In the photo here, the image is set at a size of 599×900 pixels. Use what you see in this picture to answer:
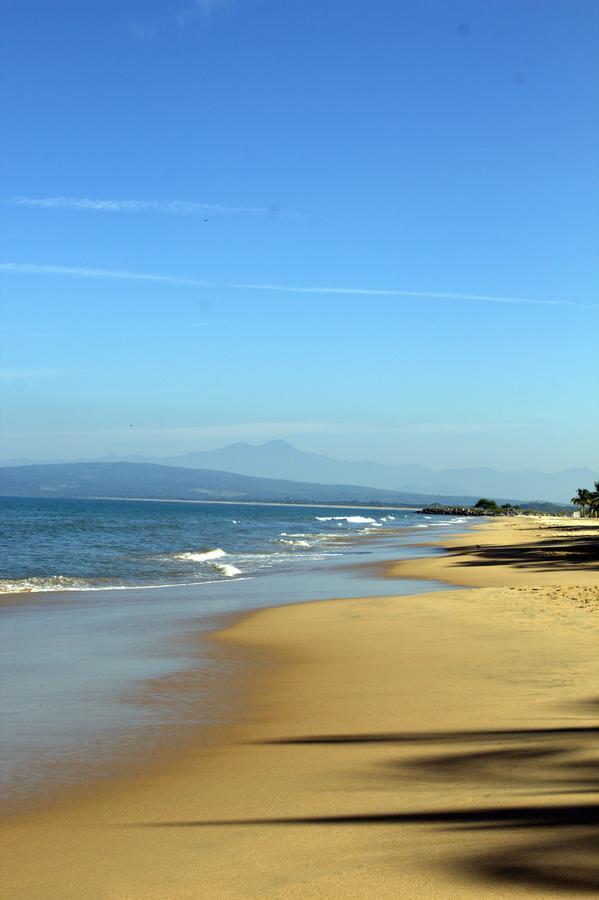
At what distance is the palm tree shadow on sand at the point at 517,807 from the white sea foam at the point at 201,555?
2996cm

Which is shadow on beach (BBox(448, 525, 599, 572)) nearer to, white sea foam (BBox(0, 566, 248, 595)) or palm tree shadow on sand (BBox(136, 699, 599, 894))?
white sea foam (BBox(0, 566, 248, 595))

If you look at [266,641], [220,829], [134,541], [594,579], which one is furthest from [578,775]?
[134,541]

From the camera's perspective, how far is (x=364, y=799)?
659 cm

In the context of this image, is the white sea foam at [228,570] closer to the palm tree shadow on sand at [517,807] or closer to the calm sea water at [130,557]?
the calm sea water at [130,557]

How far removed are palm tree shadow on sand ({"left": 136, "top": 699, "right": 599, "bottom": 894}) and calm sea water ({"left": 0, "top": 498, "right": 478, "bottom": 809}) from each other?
5.89ft

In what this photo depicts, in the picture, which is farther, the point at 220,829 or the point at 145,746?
the point at 145,746

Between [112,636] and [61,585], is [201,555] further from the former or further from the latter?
[112,636]

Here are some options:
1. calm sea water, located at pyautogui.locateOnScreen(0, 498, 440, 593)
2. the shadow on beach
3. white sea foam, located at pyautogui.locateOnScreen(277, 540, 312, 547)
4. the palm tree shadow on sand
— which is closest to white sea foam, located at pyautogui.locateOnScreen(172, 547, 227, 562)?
calm sea water, located at pyautogui.locateOnScreen(0, 498, 440, 593)

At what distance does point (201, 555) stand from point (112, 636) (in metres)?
24.9

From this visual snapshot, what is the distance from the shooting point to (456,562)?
36.8 meters

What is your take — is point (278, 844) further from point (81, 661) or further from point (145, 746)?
point (81, 661)

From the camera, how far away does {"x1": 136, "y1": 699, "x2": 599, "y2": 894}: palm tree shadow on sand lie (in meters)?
5.06

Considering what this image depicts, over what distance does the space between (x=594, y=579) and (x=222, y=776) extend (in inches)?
796

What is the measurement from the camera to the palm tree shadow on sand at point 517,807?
199 inches
